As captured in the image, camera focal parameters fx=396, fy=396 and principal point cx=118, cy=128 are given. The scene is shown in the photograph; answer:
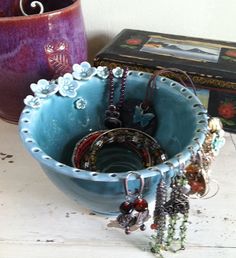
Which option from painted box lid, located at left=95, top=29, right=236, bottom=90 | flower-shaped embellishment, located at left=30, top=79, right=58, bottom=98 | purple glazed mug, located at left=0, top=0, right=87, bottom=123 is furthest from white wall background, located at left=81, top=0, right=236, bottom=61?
flower-shaped embellishment, located at left=30, top=79, right=58, bottom=98

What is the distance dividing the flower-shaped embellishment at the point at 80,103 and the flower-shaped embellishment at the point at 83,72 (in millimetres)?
26

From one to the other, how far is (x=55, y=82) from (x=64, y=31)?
2.8 inches

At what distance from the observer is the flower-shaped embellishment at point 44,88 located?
0.43 m

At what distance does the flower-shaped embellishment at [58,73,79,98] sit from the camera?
45 cm

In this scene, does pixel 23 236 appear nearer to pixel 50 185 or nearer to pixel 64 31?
pixel 50 185

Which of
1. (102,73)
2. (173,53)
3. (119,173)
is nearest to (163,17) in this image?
(173,53)

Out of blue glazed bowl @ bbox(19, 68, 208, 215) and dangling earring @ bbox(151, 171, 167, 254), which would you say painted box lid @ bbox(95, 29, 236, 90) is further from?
dangling earring @ bbox(151, 171, 167, 254)

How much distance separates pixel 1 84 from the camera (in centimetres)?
49

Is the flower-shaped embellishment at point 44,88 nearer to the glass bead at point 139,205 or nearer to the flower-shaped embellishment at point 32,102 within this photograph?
the flower-shaped embellishment at point 32,102

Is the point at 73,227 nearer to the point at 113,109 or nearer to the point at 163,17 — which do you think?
the point at 113,109

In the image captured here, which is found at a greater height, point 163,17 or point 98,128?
point 163,17

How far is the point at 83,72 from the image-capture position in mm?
472

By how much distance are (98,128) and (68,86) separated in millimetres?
77

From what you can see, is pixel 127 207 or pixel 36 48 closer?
pixel 127 207
